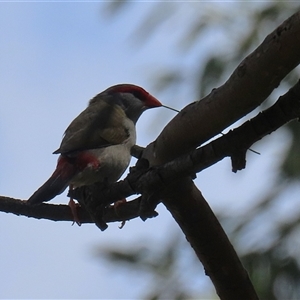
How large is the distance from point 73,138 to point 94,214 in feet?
4.53

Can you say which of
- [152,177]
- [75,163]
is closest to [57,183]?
[75,163]

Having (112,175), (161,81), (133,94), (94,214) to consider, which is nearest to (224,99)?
(94,214)

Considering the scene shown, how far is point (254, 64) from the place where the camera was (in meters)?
1.75

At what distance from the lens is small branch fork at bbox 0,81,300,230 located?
186cm

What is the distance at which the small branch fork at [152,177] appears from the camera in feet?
6.10

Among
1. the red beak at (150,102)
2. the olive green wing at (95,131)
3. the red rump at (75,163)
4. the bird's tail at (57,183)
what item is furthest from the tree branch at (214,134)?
the red beak at (150,102)

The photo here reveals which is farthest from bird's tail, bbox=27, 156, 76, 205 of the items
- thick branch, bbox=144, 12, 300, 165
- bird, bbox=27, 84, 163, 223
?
thick branch, bbox=144, 12, 300, 165

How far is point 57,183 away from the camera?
3346mm

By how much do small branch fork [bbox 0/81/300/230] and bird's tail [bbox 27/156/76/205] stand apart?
79 millimetres

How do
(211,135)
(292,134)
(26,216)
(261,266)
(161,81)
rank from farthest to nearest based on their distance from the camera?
1. (161,81)
2. (292,134)
3. (261,266)
4. (26,216)
5. (211,135)

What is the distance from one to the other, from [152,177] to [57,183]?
1.31 meters

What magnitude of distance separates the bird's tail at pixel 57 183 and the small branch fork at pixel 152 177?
0.26 feet

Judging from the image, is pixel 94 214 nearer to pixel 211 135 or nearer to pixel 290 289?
pixel 211 135

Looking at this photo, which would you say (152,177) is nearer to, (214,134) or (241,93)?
(214,134)
